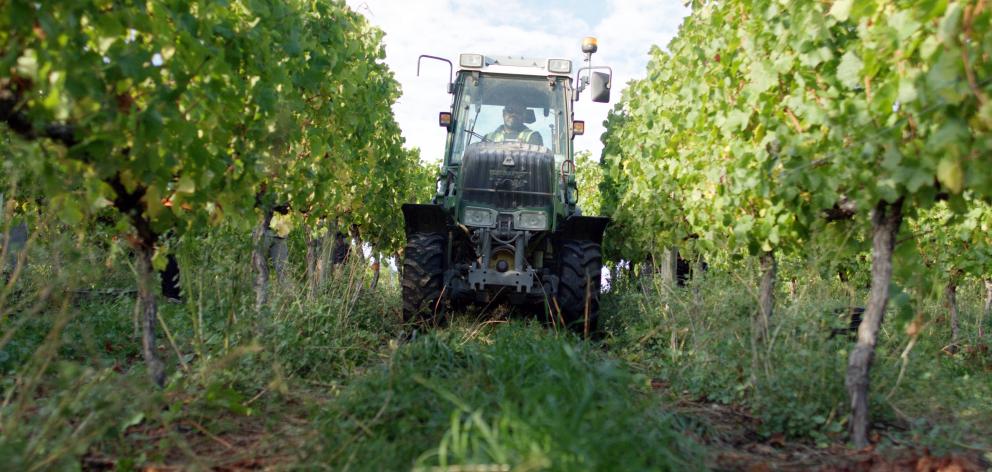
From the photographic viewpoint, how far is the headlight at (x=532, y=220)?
6762 mm

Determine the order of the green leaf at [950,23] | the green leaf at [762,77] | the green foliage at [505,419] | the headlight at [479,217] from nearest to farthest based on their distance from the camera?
the green foliage at [505,419], the green leaf at [950,23], the green leaf at [762,77], the headlight at [479,217]

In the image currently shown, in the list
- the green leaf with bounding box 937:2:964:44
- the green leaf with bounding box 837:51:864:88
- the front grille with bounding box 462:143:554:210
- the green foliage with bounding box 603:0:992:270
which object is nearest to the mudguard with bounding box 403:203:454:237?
the front grille with bounding box 462:143:554:210

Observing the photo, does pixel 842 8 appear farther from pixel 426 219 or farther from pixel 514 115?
pixel 514 115

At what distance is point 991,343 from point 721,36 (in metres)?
5.47

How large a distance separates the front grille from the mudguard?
26 centimetres

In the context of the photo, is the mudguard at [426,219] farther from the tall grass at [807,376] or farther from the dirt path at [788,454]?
the dirt path at [788,454]

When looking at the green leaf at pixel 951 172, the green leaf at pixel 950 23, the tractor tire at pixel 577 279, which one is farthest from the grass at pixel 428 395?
the green leaf at pixel 950 23

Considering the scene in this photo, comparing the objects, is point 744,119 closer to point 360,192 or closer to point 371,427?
point 371,427

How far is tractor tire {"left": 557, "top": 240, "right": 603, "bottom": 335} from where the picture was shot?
6836 millimetres

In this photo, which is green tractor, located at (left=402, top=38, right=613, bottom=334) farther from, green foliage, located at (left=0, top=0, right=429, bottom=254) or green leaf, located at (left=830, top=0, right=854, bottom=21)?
green leaf, located at (left=830, top=0, right=854, bottom=21)

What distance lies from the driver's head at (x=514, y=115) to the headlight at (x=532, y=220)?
3.66 ft

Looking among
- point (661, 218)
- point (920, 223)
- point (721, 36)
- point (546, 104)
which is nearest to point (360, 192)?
point (546, 104)

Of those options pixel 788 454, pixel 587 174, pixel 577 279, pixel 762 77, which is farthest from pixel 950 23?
pixel 587 174

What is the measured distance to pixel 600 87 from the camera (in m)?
6.84
